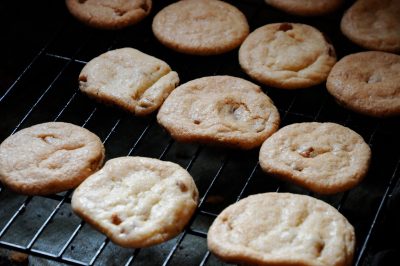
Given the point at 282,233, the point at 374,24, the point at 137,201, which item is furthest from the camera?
the point at 374,24

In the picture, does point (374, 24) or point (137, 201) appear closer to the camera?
point (137, 201)

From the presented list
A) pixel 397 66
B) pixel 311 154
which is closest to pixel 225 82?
pixel 311 154

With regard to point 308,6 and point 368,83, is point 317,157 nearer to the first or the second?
point 368,83

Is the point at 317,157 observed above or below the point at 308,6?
below

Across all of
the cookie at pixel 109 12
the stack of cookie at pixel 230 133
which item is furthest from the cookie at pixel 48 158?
the cookie at pixel 109 12

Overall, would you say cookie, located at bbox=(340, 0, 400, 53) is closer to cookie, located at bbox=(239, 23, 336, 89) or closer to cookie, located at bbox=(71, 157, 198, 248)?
cookie, located at bbox=(239, 23, 336, 89)

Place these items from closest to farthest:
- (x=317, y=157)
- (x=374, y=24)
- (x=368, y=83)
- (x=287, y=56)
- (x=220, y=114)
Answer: (x=317, y=157) → (x=220, y=114) → (x=368, y=83) → (x=287, y=56) → (x=374, y=24)

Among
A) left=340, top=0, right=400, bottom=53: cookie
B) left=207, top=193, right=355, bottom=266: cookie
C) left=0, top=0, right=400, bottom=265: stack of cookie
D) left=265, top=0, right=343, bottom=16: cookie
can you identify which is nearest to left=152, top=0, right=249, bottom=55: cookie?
left=0, top=0, right=400, bottom=265: stack of cookie

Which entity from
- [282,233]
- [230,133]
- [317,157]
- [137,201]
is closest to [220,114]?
[230,133]
